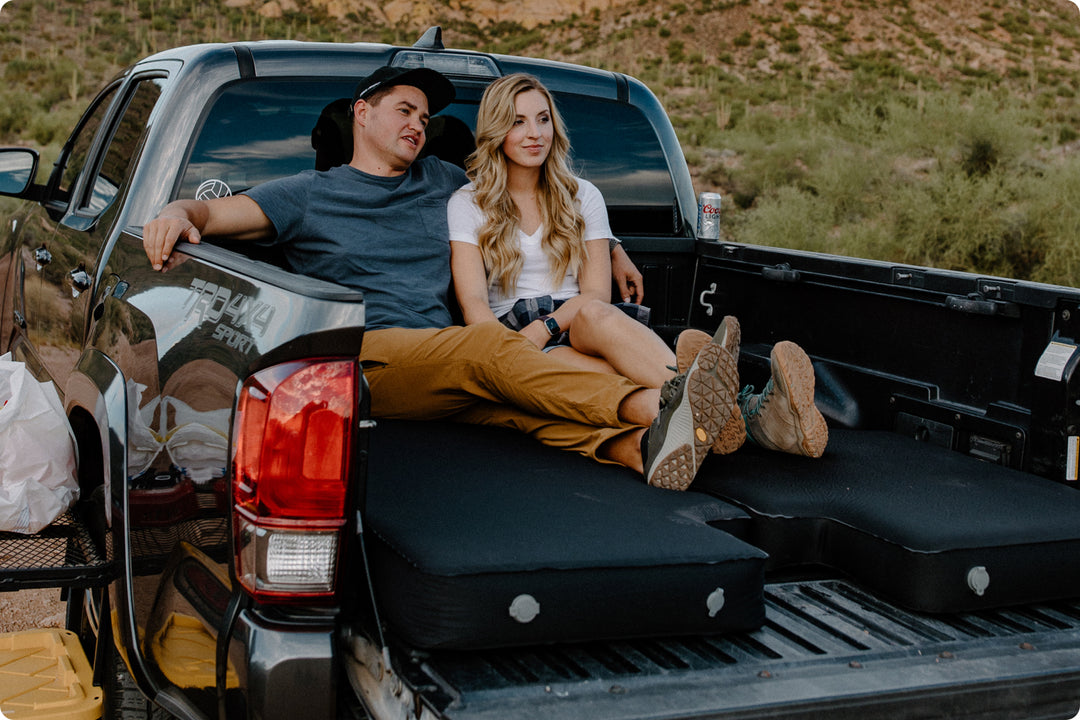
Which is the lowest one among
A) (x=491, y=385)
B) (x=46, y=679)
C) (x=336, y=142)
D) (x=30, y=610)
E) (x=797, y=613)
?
(x=30, y=610)

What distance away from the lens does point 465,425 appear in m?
3.25

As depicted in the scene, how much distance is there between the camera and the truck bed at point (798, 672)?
1.87 meters

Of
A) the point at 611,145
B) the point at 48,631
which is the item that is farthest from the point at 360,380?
the point at 611,145

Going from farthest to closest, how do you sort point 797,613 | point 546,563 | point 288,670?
1. point 797,613
2. point 546,563
3. point 288,670

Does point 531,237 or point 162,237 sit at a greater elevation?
point 162,237

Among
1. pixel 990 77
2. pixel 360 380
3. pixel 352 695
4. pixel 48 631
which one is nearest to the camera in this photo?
pixel 360 380

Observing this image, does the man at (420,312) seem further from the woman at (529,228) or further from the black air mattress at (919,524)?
the black air mattress at (919,524)

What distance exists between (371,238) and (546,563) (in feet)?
6.10

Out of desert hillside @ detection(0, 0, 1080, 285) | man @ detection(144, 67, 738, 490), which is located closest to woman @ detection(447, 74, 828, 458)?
man @ detection(144, 67, 738, 490)

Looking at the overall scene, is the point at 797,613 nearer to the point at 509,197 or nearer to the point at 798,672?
the point at 798,672

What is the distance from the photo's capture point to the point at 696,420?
8.70ft

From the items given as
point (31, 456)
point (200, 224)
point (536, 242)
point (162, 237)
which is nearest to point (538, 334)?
point (536, 242)

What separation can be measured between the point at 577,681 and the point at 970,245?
13318 mm

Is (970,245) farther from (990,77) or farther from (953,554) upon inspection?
(990,77)
